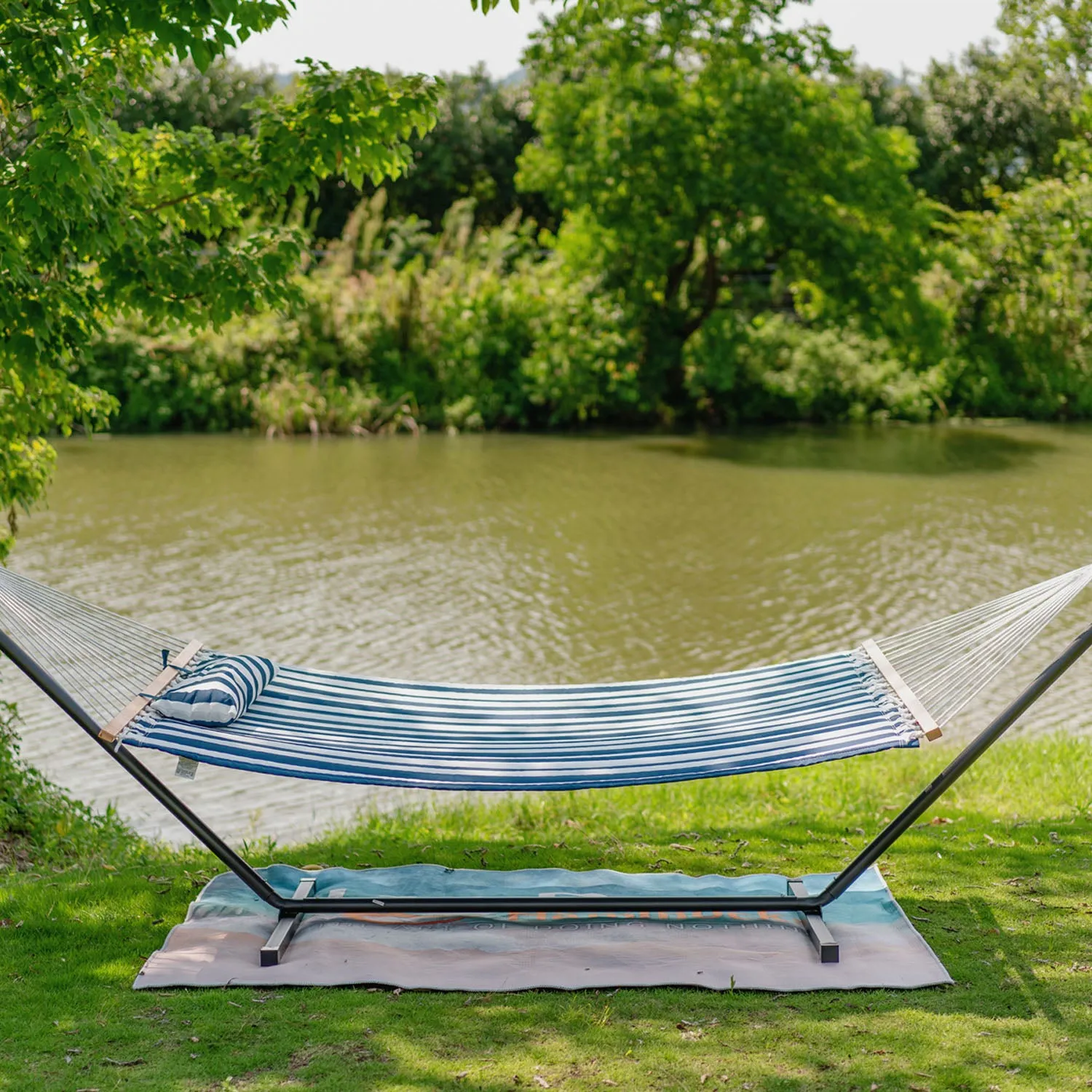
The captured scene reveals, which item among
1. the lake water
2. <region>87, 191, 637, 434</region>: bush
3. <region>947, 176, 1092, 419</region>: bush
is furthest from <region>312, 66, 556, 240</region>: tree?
the lake water

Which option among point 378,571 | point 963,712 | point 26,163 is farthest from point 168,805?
point 378,571

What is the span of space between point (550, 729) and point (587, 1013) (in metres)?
0.78

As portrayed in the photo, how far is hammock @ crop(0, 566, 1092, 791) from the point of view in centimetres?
316

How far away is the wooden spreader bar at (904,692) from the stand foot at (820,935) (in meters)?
0.56

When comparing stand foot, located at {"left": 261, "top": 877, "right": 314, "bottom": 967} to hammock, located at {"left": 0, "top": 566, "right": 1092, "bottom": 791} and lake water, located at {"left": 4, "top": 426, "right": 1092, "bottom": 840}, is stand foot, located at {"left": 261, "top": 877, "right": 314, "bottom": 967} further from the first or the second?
lake water, located at {"left": 4, "top": 426, "right": 1092, "bottom": 840}

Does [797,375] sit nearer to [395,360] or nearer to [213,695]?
[395,360]

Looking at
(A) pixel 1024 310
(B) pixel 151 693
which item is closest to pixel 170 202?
(B) pixel 151 693

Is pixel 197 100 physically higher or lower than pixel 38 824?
higher

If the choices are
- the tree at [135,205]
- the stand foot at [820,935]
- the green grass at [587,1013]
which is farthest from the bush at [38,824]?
the stand foot at [820,935]

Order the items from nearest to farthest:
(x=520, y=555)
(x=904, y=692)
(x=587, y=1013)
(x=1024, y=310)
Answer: (x=587, y=1013)
(x=904, y=692)
(x=520, y=555)
(x=1024, y=310)

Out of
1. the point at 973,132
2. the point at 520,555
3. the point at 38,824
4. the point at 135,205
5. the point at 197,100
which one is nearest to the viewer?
the point at 38,824

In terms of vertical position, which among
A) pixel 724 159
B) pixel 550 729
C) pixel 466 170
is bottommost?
pixel 550 729

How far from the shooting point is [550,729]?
11.6 ft

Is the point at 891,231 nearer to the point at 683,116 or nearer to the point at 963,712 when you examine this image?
the point at 683,116
